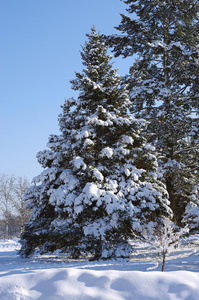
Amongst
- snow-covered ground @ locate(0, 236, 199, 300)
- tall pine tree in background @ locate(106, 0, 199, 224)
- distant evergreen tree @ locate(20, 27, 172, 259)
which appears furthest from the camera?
tall pine tree in background @ locate(106, 0, 199, 224)

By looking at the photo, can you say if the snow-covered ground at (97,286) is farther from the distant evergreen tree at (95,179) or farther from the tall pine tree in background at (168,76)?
the tall pine tree in background at (168,76)

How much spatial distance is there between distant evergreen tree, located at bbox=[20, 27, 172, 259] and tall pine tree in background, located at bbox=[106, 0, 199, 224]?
206 centimetres

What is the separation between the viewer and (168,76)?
1507 cm

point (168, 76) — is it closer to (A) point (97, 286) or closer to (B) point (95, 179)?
(B) point (95, 179)

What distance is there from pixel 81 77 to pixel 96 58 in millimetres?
1290

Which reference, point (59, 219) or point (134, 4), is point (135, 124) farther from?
point (134, 4)

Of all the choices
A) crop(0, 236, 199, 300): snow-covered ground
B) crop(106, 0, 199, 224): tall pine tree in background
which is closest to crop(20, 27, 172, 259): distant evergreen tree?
crop(106, 0, 199, 224): tall pine tree in background

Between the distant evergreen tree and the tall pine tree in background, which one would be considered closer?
the distant evergreen tree

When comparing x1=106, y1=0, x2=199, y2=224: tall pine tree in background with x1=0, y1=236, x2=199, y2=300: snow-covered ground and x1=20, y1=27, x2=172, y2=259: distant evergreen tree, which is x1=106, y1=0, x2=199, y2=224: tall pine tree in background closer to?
x1=20, y1=27, x2=172, y2=259: distant evergreen tree

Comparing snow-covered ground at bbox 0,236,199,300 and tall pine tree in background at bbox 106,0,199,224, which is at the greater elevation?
tall pine tree in background at bbox 106,0,199,224

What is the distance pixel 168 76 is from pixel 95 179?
8.02m

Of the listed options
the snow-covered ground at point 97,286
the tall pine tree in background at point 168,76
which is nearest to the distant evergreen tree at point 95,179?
the tall pine tree in background at point 168,76

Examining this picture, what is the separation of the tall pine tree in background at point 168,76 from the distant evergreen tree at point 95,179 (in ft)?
6.76

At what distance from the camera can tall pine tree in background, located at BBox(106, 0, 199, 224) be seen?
532 inches
